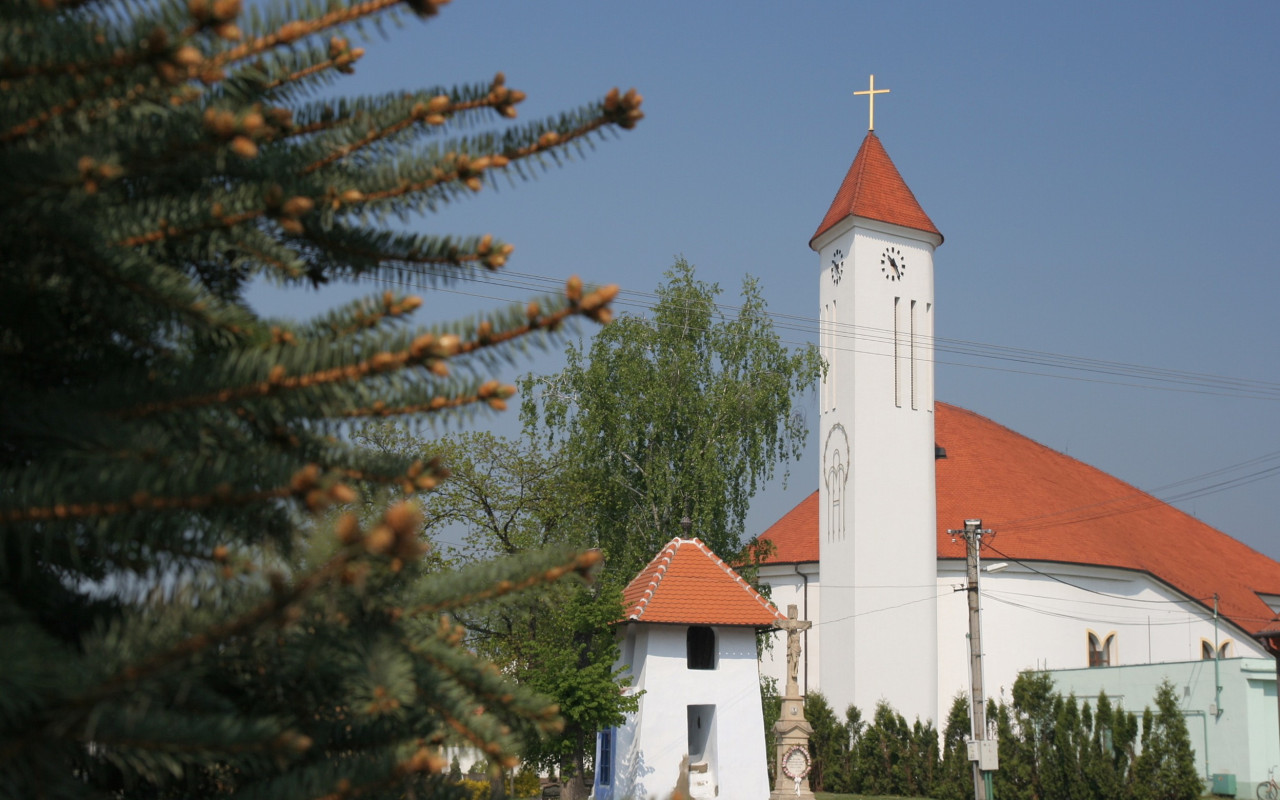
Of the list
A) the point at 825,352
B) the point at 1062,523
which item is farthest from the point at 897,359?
the point at 1062,523

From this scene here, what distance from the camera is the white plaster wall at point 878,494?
119ft

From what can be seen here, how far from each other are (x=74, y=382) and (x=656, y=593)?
78.0ft

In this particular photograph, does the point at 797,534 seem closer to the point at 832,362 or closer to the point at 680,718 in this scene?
the point at 832,362

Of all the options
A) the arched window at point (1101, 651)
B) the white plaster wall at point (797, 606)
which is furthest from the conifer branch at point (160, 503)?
the arched window at point (1101, 651)

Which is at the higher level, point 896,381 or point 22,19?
point 896,381

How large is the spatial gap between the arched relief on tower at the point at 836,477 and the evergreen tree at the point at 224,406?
35.9 m

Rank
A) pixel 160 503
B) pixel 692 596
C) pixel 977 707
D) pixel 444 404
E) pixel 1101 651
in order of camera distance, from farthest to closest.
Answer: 1. pixel 1101 651
2. pixel 977 707
3. pixel 692 596
4. pixel 444 404
5. pixel 160 503

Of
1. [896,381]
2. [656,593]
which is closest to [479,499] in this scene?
[656,593]

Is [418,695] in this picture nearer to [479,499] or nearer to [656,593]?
[656,593]

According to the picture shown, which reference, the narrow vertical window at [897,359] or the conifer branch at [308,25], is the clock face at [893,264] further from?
the conifer branch at [308,25]

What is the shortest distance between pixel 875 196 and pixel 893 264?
2.57 m

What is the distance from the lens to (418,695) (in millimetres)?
2113

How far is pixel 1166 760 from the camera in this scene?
2919 centimetres

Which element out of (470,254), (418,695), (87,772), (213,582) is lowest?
(87,772)
